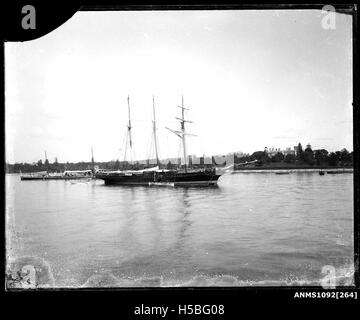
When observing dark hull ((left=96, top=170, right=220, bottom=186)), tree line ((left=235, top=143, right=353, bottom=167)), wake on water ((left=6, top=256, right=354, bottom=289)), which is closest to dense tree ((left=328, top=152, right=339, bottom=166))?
tree line ((left=235, top=143, right=353, bottom=167))

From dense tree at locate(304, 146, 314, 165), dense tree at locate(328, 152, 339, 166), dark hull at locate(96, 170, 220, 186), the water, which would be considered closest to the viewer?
the water

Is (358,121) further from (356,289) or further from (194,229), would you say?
(194,229)

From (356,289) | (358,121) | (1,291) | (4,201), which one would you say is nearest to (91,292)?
(1,291)

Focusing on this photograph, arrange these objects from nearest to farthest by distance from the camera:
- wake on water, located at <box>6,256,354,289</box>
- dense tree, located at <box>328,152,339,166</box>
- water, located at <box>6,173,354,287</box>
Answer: wake on water, located at <box>6,256,354,289</box>, water, located at <box>6,173,354,287</box>, dense tree, located at <box>328,152,339,166</box>

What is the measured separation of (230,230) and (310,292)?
128 inches

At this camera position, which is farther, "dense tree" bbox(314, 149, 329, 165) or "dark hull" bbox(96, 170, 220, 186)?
"dark hull" bbox(96, 170, 220, 186)

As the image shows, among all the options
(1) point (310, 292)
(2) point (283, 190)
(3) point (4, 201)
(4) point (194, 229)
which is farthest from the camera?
(2) point (283, 190)

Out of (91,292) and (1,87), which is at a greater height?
(1,87)

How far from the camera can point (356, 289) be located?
10.6ft

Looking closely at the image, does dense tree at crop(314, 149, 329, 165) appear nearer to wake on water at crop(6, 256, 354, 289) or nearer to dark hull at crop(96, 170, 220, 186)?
wake on water at crop(6, 256, 354, 289)

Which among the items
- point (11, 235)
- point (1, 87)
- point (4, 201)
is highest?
point (1, 87)

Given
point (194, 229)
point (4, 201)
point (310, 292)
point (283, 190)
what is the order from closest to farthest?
point (310, 292)
point (4, 201)
point (194, 229)
point (283, 190)

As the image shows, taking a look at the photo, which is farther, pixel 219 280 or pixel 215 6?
pixel 219 280

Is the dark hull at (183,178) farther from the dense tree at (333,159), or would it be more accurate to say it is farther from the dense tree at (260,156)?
the dense tree at (333,159)
